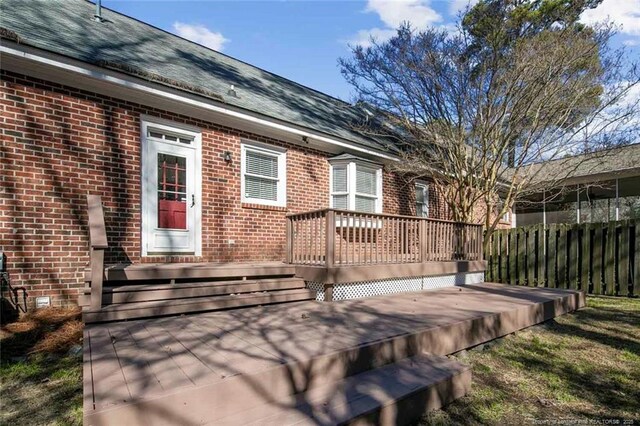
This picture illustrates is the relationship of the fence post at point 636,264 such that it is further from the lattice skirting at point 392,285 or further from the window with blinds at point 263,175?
the window with blinds at point 263,175

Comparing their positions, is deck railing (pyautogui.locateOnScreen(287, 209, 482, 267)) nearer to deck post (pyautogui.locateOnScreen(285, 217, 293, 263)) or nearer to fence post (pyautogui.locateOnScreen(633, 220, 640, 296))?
deck post (pyautogui.locateOnScreen(285, 217, 293, 263))

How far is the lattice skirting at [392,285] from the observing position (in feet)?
19.2

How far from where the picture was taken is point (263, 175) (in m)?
A: 7.54

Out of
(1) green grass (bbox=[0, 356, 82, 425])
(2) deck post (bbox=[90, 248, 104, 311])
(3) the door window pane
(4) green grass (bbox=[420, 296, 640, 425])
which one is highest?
(3) the door window pane

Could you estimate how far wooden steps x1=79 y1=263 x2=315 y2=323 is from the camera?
4.30 metres

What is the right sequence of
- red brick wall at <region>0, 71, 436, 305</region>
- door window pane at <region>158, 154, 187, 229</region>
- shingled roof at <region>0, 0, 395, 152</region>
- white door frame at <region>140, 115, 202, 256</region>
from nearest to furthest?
red brick wall at <region>0, 71, 436, 305</region> → shingled roof at <region>0, 0, 395, 152</region> → white door frame at <region>140, 115, 202, 256</region> → door window pane at <region>158, 154, 187, 229</region>

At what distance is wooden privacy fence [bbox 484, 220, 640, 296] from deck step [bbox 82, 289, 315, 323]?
21.1 feet

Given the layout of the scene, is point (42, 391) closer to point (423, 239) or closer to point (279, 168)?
point (279, 168)

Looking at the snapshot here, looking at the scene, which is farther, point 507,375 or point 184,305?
point 184,305

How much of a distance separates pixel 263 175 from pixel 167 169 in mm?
1885

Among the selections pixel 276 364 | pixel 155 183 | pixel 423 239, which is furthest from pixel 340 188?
pixel 276 364

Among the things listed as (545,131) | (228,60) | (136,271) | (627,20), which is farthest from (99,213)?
(627,20)

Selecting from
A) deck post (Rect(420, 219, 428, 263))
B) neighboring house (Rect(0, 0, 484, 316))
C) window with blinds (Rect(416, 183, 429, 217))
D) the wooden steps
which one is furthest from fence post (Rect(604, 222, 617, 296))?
the wooden steps

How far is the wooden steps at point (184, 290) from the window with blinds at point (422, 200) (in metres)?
6.06
